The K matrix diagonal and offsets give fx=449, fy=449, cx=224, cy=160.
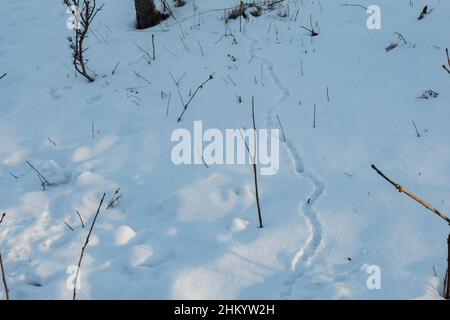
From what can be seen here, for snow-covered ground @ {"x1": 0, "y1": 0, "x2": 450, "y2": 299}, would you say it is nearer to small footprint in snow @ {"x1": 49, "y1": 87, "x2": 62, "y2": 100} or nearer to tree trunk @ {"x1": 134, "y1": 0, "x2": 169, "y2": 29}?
small footprint in snow @ {"x1": 49, "y1": 87, "x2": 62, "y2": 100}

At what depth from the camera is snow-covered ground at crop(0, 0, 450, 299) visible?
2.80 metres

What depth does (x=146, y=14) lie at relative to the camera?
20.9 feet

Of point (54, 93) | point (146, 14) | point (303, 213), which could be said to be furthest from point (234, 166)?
point (146, 14)

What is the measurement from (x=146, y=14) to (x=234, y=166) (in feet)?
11.7

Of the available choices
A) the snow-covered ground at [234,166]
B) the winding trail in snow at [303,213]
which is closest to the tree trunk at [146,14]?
the snow-covered ground at [234,166]

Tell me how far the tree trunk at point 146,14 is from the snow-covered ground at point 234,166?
0.89 ft

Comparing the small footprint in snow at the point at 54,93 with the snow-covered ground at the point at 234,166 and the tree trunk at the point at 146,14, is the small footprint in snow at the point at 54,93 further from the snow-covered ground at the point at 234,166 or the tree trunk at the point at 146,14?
the tree trunk at the point at 146,14

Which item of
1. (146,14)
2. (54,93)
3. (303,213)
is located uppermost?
(146,14)

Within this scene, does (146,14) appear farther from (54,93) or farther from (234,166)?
(234,166)

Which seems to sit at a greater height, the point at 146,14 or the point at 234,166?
the point at 146,14

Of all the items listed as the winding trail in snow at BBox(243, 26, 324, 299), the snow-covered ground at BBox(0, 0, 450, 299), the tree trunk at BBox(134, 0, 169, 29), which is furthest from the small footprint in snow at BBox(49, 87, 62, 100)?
the winding trail in snow at BBox(243, 26, 324, 299)

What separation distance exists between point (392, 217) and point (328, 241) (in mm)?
488

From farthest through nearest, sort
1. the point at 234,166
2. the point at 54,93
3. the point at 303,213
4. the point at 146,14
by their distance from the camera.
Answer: the point at 146,14, the point at 54,93, the point at 234,166, the point at 303,213

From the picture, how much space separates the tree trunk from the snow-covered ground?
0.89 feet
